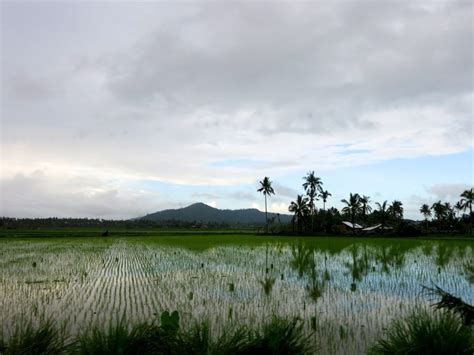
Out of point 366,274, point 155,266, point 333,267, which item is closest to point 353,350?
point 366,274

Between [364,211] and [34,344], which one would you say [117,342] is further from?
[364,211]

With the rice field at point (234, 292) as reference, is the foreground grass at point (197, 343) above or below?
above

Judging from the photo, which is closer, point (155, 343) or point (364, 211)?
point (155, 343)

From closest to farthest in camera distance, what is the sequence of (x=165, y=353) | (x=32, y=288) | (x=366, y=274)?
(x=165, y=353) < (x=32, y=288) < (x=366, y=274)

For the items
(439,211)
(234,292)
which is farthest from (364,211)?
Result: (234,292)

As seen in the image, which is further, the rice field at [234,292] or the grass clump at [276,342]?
the rice field at [234,292]

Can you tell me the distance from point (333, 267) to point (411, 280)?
450 cm

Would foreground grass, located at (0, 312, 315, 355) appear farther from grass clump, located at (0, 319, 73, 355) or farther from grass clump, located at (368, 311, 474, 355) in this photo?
grass clump, located at (368, 311, 474, 355)

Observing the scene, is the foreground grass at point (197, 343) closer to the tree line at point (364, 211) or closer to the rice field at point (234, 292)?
the rice field at point (234, 292)

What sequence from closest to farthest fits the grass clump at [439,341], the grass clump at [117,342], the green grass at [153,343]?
the grass clump at [117,342], the green grass at [153,343], the grass clump at [439,341]

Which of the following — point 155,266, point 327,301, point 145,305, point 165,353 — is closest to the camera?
point 165,353

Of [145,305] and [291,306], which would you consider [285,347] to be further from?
[145,305]

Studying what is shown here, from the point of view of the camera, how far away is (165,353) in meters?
5.48

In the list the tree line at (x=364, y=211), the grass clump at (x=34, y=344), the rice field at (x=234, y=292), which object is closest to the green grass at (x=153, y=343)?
the grass clump at (x=34, y=344)
